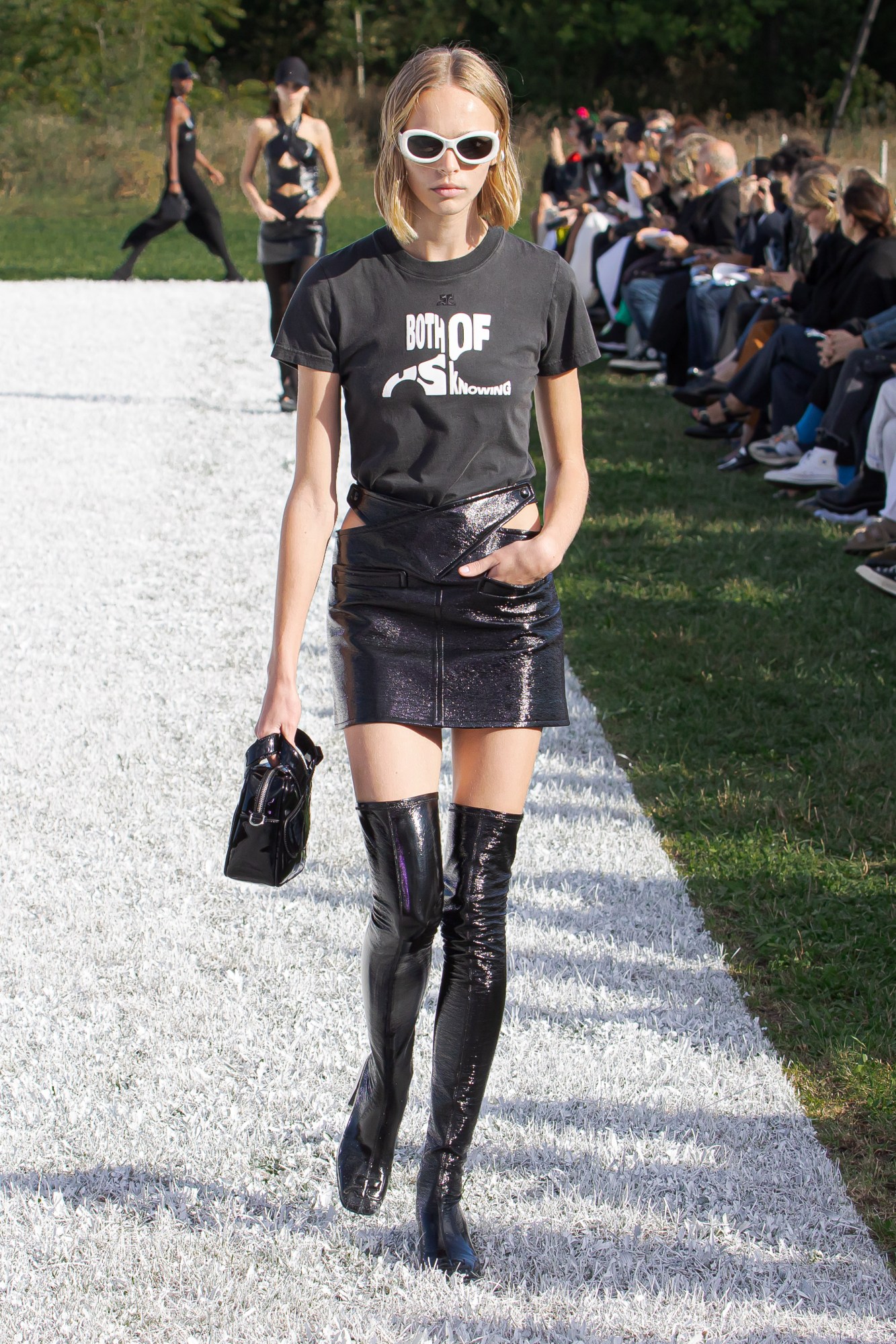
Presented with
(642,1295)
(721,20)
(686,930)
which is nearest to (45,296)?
(686,930)

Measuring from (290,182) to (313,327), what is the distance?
813 centimetres

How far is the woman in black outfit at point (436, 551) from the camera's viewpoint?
262cm

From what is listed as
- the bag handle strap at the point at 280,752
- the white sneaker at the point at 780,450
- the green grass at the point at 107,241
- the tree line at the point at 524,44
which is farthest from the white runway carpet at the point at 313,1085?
the tree line at the point at 524,44

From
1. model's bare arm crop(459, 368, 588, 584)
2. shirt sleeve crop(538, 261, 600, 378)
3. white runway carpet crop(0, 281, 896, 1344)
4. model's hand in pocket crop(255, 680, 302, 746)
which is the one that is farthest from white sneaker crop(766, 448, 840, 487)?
model's hand in pocket crop(255, 680, 302, 746)

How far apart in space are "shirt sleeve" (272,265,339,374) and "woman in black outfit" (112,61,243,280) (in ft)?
51.7

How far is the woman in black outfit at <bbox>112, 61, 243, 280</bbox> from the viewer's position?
17.9 metres

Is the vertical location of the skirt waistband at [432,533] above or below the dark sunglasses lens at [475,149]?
below

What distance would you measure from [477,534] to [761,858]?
2.17m

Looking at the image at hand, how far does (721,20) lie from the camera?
4662 centimetres

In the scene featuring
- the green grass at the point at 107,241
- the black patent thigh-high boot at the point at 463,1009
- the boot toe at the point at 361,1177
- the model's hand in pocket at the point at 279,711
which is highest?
the model's hand in pocket at the point at 279,711

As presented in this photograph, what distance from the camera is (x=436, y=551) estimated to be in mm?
2641

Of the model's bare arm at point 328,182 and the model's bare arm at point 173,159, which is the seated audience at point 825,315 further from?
the model's bare arm at point 173,159

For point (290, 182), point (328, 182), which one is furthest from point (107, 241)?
point (290, 182)

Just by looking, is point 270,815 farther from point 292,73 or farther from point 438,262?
point 292,73
